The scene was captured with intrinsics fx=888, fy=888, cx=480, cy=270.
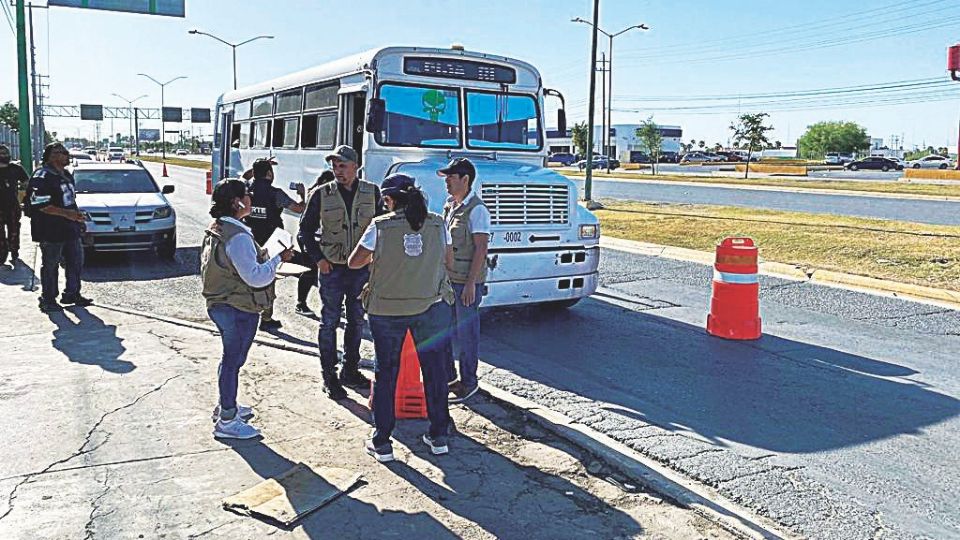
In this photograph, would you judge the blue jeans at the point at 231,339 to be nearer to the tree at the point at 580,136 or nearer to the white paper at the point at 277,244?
the white paper at the point at 277,244

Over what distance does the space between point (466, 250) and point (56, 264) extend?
5.60m

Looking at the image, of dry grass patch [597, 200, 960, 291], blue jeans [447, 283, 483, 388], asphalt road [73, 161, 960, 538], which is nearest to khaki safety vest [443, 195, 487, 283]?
blue jeans [447, 283, 483, 388]

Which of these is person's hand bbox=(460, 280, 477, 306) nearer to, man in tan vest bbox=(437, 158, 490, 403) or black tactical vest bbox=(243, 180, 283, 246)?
man in tan vest bbox=(437, 158, 490, 403)

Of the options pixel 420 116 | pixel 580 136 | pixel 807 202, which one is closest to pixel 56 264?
pixel 420 116

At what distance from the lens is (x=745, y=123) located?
4556cm

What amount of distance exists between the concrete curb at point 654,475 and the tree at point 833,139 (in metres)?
127

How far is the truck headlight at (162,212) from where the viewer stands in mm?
13672

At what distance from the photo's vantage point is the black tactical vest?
9016 mm

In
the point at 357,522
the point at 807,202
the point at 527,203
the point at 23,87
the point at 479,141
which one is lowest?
the point at 357,522

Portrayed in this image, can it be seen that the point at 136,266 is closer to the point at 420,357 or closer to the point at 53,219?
the point at 53,219

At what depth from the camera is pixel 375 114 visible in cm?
918

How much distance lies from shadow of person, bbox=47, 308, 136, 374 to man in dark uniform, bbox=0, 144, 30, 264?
373cm

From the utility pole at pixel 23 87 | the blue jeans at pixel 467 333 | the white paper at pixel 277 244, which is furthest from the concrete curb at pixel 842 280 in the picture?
the utility pole at pixel 23 87

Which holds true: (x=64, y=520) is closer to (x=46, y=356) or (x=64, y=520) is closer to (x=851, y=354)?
(x=46, y=356)
